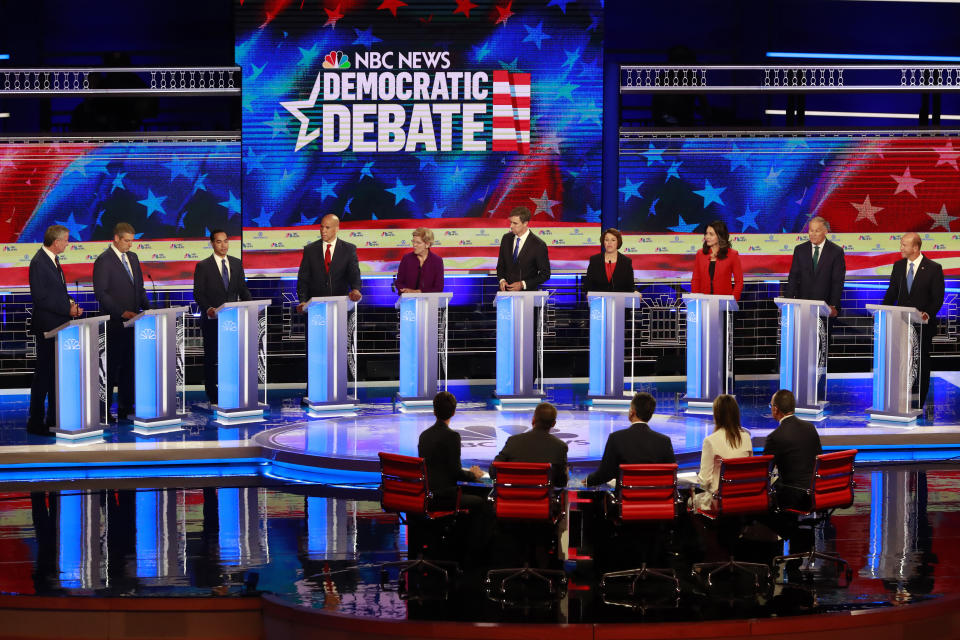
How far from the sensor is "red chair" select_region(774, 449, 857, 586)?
6.38 m

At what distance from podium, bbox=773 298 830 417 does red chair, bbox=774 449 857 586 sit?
11.1ft

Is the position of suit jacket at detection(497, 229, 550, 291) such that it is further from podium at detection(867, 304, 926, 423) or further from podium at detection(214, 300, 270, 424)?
podium at detection(867, 304, 926, 423)

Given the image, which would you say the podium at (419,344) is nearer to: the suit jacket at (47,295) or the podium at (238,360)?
the podium at (238,360)

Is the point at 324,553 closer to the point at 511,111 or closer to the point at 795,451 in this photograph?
the point at 795,451

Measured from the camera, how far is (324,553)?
682 cm

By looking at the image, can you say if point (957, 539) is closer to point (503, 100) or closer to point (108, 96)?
point (503, 100)

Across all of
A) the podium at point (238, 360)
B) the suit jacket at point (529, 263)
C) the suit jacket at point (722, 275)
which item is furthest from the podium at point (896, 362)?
the podium at point (238, 360)

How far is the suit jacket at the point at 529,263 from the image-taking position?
1051cm

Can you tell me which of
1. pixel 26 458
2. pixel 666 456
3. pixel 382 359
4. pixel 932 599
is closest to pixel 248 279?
pixel 382 359

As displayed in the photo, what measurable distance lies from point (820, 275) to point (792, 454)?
389 centimetres

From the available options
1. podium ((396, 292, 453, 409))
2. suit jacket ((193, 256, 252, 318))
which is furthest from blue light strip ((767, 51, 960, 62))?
suit jacket ((193, 256, 252, 318))

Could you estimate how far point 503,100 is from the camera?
486 inches

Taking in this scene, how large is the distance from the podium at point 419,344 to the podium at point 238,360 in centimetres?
113

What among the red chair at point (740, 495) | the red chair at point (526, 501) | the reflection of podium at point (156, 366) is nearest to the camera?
the red chair at point (526, 501)
